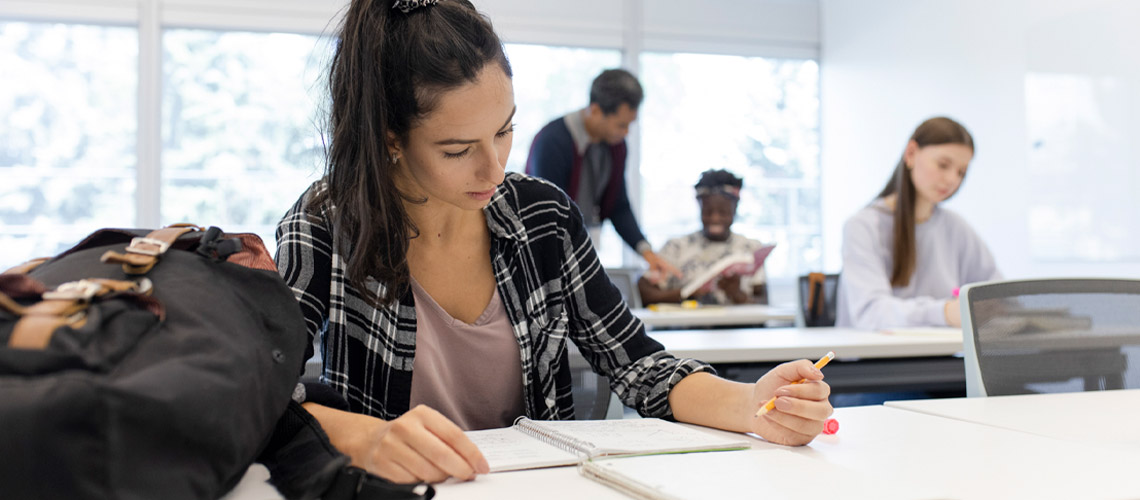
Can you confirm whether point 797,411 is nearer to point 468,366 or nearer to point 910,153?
point 468,366

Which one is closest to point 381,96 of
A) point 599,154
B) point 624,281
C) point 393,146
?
point 393,146

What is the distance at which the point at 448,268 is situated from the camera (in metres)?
1.25

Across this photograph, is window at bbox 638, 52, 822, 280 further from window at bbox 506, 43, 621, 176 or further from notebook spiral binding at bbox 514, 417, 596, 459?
notebook spiral binding at bbox 514, 417, 596, 459

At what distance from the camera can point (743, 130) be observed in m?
6.34

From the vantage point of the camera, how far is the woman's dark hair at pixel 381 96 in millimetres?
1091

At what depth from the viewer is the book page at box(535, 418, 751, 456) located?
2.88ft

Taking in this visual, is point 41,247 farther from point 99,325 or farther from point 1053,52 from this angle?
point 1053,52

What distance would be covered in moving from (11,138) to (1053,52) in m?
5.82

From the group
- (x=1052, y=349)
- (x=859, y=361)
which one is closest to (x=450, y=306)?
(x=1052, y=349)

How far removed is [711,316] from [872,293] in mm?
719

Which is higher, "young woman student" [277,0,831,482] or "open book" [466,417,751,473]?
"young woman student" [277,0,831,482]

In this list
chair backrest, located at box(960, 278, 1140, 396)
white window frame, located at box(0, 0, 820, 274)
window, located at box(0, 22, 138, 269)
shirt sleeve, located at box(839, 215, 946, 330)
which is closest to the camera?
chair backrest, located at box(960, 278, 1140, 396)

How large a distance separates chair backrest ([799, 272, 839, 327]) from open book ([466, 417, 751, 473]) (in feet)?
6.59

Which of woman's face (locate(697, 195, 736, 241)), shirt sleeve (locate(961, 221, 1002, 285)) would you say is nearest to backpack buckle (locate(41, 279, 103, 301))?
shirt sleeve (locate(961, 221, 1002, 285))
